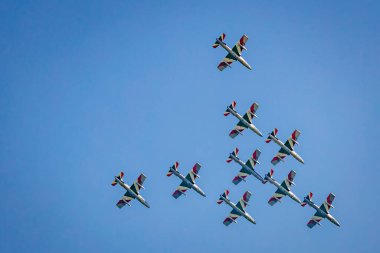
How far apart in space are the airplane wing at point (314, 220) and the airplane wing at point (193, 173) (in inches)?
1065

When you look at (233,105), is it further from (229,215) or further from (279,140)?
(229,215)

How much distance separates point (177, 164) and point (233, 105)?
1761 cm

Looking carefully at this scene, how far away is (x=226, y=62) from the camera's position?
598ft

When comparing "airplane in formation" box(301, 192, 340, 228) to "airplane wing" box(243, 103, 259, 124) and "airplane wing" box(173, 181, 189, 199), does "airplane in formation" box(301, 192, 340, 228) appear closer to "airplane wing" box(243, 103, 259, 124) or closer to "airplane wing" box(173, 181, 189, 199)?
"airplane wing" box(243, 103, 259, 124)

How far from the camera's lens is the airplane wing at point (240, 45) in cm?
17912

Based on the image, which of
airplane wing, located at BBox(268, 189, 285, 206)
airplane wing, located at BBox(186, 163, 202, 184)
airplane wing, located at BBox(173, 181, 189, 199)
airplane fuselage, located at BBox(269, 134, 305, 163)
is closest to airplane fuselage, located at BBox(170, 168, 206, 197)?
airplane wing, located at BBox(186, 163, 202, 184)

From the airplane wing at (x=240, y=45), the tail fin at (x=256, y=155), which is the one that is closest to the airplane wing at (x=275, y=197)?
the tail fin at (x=256, y=155)

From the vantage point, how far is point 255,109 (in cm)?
18212

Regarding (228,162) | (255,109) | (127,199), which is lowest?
(127,199)

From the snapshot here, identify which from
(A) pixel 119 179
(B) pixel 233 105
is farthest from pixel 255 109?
(A) pixel 119 179

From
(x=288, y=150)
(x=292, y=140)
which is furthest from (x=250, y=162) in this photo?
(x=292, y=140)

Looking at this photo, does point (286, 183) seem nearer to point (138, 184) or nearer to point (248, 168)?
point (248, 168)

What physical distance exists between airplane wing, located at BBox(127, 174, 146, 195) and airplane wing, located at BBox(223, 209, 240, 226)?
67.8 ft

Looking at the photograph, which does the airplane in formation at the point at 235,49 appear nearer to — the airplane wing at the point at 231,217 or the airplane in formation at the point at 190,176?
the airplane in formation at the point at 190,176
